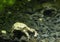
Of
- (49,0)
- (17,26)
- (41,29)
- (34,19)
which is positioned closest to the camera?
(17,26)

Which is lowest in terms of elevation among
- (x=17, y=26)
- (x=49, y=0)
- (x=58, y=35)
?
(x=58, y=35)

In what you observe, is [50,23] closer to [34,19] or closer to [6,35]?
[34,19]

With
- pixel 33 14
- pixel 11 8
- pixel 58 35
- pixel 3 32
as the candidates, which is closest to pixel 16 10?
pixel 11 8

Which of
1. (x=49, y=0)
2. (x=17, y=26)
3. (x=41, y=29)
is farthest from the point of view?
(x=49, y=0)

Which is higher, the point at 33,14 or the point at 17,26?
the point at 33,14

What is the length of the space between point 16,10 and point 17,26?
15.2 inches

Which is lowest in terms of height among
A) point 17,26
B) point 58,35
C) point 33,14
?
point 58,35

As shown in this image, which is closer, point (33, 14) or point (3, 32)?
point (3, 32)

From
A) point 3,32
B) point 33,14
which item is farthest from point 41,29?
point 3,32

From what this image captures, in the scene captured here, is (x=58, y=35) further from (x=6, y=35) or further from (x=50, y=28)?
(x=6, y=35)

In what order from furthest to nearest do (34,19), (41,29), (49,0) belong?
1. (49,0)
2. (34,19)
3. (41,29)

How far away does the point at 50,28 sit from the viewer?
5.64 feet

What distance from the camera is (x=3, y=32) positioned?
164cm

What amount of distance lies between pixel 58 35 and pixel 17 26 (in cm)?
36
